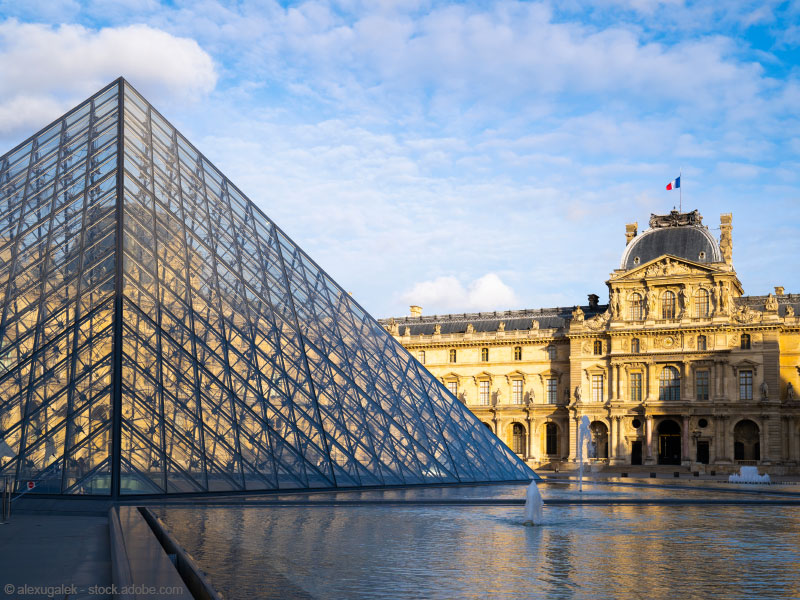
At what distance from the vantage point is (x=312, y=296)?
92.0ft

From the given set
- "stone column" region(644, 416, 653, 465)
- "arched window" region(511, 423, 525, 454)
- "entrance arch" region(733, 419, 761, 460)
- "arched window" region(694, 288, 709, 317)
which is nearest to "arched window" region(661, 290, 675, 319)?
"arched window" region(694, 288, 709, 317)

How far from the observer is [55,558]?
10.8 m

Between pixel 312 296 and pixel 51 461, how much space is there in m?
11.3

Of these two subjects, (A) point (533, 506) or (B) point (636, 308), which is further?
(B) point (636, 308)

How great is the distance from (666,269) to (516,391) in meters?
16.0

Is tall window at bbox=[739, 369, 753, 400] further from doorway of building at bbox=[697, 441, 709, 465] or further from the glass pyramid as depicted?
the glass pyramid

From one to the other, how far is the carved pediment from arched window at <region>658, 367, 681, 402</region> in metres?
7.05

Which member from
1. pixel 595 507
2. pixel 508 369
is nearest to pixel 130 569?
pixel 595 507

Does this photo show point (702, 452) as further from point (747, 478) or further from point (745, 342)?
point (747, 478)

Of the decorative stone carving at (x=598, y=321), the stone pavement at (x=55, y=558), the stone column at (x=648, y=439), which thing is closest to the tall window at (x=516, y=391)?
the decorative stone carving at (x=598, y=321)

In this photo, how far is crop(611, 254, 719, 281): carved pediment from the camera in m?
64.2

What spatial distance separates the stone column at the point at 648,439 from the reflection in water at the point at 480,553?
1871 inches

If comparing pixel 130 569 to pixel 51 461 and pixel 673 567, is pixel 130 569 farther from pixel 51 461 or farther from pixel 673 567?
pixel 51 461

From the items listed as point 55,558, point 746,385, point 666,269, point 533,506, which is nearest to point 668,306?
point 666,269
